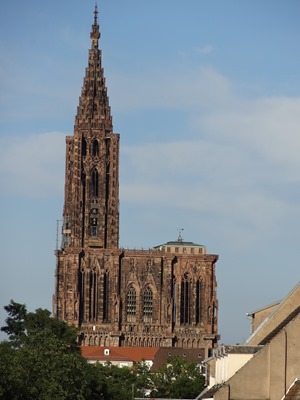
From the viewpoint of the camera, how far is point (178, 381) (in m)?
171

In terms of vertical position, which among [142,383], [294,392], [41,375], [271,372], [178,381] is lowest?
[294,392]

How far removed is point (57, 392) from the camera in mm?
86125

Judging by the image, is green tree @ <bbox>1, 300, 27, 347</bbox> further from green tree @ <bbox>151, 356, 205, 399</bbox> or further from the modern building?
the modern building

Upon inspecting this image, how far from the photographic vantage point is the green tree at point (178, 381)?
164837mm

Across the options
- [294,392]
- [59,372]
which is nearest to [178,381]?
[59,372]

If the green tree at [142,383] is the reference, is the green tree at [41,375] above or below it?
below

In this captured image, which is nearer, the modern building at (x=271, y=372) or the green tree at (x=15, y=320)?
the modern building at (x=271, y=372)

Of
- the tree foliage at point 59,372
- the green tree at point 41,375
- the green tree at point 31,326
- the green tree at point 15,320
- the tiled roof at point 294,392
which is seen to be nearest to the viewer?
the tiled roof at point 294,392

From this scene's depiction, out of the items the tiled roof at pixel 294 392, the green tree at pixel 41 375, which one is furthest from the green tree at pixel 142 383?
the tiled roof at pixel 294 392

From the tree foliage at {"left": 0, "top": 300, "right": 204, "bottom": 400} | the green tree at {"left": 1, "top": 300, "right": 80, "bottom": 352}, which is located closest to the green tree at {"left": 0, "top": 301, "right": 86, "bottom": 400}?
the tree foliage at {"left": 0, "top": 300, "right": 204, "bottom": 400}

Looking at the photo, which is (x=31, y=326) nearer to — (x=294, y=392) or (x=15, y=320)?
(x=15, y=320)

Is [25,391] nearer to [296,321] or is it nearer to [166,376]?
[296,321]

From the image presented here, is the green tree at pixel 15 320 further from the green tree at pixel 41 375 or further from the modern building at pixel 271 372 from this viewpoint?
the modern building at pixel 271 372

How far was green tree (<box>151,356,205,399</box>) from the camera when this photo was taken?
6490 inches
